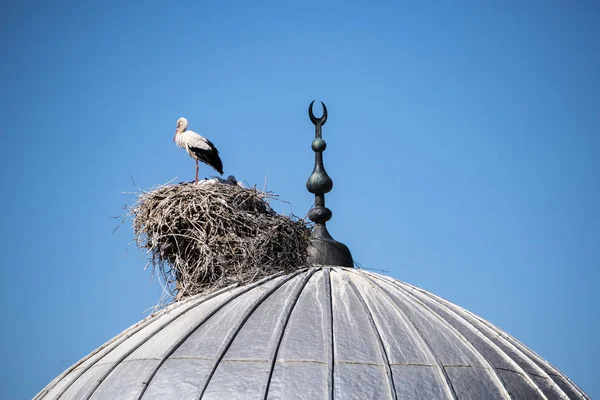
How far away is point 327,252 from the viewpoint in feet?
46.1

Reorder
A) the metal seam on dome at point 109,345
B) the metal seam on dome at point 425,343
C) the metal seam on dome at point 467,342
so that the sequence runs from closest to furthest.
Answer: the metal seam on dome at point 425,343
the metal seam on dome at point 467,342
the metal seam on dome at point 109,345

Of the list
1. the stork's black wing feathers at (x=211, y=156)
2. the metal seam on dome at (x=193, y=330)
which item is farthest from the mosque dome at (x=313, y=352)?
the stork's black wing feathers at (x=211, y=156)

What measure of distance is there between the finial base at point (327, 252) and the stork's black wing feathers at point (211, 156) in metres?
1.93

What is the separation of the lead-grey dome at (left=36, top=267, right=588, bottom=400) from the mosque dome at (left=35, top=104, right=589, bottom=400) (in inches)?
0.6

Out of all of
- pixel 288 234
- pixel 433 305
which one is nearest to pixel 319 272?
pixel 288 234

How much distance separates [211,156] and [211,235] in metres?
2.80

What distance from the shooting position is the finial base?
14.0 meters

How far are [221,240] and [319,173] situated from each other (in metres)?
3.35

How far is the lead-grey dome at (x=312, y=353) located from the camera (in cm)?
1016

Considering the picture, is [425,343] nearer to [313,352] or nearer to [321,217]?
[313,352]

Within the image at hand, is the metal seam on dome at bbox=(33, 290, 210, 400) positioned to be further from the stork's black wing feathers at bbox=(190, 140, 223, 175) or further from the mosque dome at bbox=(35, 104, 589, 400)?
the stork's black wing feathers at bbox=(190, 140, 223, 175)

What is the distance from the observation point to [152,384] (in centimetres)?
1046

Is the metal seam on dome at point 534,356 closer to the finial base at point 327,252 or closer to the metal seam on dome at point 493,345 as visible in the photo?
the metal seam on dome at point 493,345

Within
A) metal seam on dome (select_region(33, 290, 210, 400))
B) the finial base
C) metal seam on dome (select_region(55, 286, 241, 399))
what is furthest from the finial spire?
metal seam on dome (select_region(33, 290, 210, 400))
